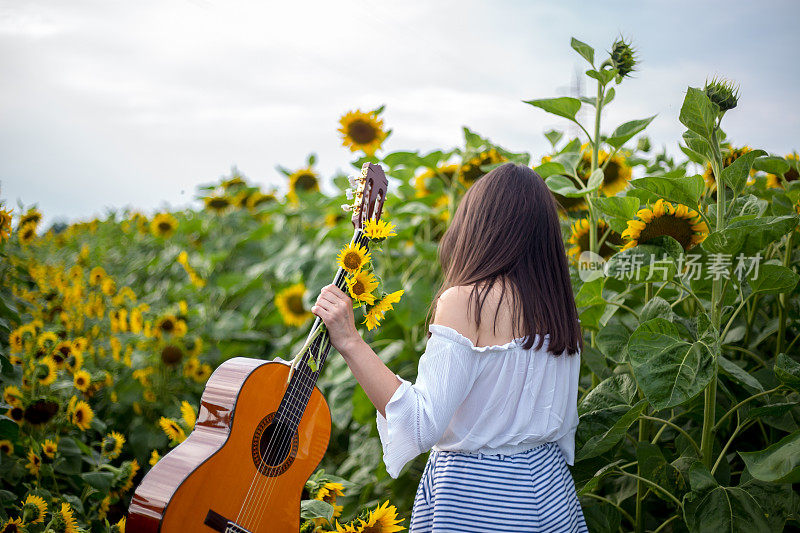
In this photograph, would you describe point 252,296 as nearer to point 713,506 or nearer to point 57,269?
point 57,269

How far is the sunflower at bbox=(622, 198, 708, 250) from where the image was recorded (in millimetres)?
1545

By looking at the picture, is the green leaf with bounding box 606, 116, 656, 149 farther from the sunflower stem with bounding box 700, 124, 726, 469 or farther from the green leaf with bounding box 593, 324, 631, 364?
the green leaf with bounding box 593, 324, 631, 364

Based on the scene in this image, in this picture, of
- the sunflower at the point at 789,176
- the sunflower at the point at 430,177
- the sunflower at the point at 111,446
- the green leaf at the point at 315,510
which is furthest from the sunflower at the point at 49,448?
the sunflower at the point at 789,176

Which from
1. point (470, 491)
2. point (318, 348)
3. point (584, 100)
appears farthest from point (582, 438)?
point (584, 100)

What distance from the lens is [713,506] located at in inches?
54.3

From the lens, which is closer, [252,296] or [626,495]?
[626,495]

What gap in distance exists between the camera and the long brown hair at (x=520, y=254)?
1.33m

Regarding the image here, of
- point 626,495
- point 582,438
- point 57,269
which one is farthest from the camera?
point 57,269

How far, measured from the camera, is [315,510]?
1.42 meters

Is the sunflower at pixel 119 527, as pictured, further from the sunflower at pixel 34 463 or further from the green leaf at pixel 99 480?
the sunflower at pixel 34 463

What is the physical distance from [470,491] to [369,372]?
0.31 m

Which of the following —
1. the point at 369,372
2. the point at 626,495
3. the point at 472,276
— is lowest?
the point at 626,495

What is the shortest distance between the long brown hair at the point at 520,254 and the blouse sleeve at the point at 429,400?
5.2 inches

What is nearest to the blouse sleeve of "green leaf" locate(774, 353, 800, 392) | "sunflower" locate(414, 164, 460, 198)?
"green leaf" locate(774, 353, 800, 392)
